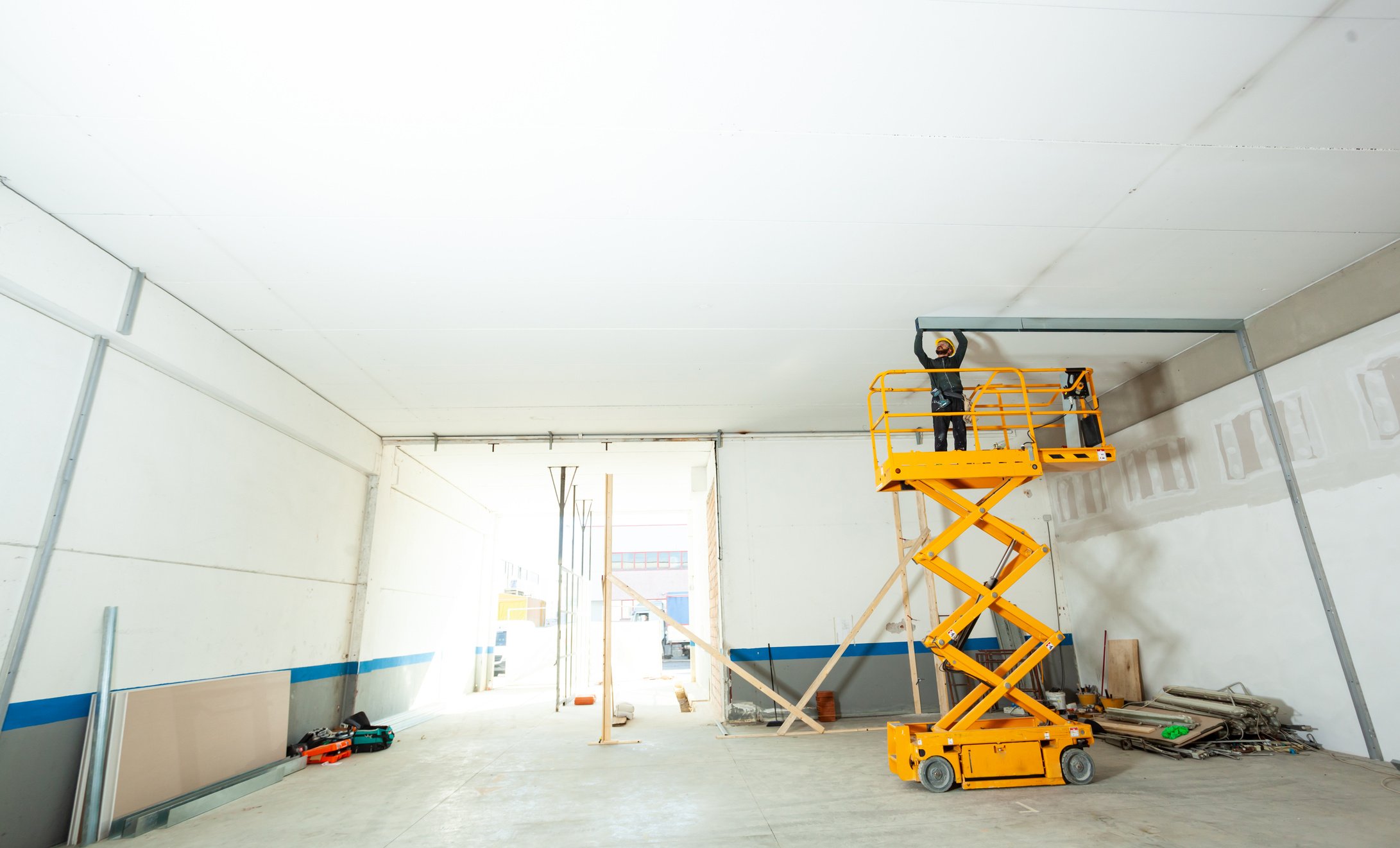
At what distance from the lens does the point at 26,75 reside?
12.0 feet

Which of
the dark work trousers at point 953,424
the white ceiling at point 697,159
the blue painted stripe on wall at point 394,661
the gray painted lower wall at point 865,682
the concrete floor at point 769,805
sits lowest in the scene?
the concrete floor at point 769,805

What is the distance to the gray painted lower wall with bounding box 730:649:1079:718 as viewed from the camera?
31.4 feet

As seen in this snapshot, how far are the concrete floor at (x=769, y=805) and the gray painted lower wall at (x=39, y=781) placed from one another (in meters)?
0.65

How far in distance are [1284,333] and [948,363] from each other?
347 centimetres

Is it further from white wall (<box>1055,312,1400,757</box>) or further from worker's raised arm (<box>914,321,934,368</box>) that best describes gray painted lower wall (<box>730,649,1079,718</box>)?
worker's raised arm (<box>914,321,934,368</box>)

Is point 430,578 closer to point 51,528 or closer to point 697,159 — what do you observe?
point 51,528

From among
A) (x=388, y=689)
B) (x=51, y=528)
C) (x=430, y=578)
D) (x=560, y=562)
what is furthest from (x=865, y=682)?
(x=51, y=528)

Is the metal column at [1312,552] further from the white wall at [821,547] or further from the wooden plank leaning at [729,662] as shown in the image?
the wooden plank leaning at [729,662]

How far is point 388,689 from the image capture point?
33.5ft

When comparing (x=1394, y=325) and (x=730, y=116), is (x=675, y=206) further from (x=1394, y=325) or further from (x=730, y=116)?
(x=1394, y=325)

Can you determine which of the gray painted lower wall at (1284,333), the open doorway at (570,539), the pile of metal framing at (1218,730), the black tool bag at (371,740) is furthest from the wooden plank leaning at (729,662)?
the gray painted lower wall at (1284,333)

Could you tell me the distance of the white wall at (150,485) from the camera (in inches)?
180

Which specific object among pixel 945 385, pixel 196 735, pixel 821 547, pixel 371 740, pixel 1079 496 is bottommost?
pixel 371 740

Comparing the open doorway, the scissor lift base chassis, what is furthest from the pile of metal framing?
the open doorway
